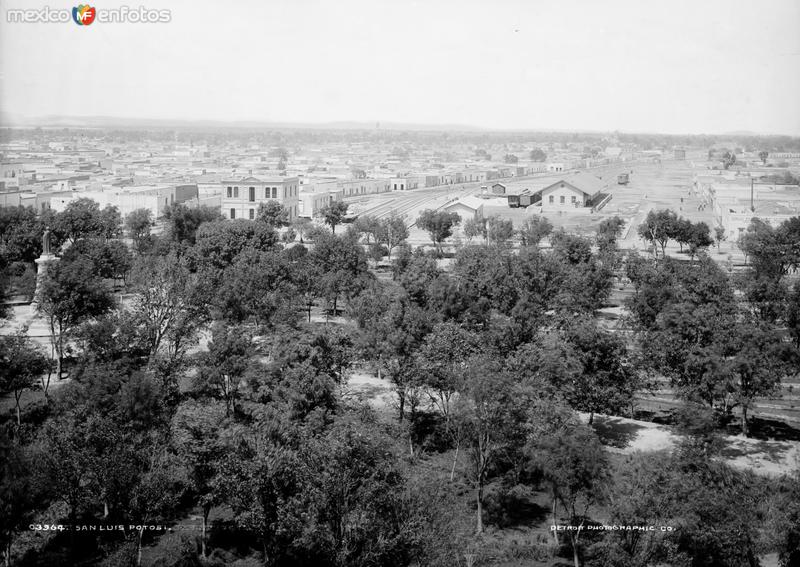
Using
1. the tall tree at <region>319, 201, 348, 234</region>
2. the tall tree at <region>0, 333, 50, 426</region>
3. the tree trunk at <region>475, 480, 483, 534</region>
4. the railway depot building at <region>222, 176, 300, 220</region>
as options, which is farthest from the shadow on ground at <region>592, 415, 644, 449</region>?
the railway depot building at <region>222, 176, 300, 220</region>

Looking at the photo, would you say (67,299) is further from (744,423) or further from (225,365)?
(744,423)

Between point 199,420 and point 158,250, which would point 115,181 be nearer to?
point 158,250

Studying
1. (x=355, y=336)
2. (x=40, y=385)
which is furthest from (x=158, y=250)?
(x=355, y=336)

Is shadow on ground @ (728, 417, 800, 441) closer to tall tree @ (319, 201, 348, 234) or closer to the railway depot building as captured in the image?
tall tree @ (319, 201, 348, 234)

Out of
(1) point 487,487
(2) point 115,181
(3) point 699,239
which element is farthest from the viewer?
(2) point 115,181

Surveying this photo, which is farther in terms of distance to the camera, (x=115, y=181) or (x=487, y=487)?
(x=115, y=181)

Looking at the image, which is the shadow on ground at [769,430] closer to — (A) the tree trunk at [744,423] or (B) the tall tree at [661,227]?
(A) the tree trunk at [744,423]

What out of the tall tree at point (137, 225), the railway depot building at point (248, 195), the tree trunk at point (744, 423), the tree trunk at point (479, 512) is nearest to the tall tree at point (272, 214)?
the railway depot building at point (248, 195)

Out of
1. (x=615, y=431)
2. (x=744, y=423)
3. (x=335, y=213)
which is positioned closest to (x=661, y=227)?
(x=335, y=213)
